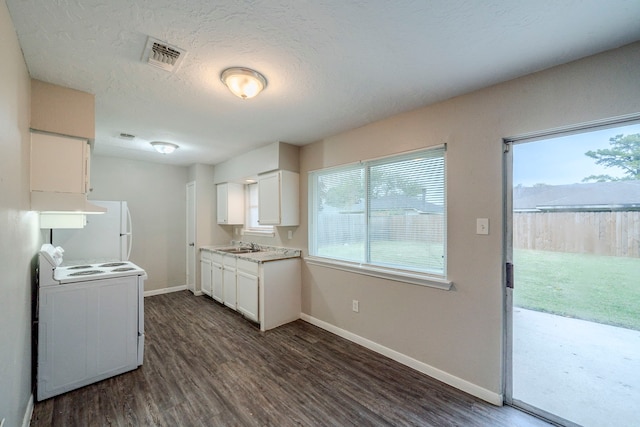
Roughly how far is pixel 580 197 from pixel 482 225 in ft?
2.01

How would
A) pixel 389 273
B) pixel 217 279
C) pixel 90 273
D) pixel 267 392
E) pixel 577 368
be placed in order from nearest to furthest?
Answer: 1. pixel 577 368
2. pixel 267 392
3. pixel 90 273
4. pixel 389 273
5. pixel 217 279

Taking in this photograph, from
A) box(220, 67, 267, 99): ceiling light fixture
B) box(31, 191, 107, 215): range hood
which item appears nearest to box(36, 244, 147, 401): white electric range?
box(31, 191, 107, 215): range hood

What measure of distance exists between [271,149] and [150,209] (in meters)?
2.85

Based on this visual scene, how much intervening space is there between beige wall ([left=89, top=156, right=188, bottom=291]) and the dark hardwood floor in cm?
223

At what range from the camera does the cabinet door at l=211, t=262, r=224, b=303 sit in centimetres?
427

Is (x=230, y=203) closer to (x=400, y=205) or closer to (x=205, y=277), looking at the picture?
(x=205, y=277)

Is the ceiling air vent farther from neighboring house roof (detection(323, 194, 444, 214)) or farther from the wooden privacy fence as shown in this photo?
the wooden privacy fence

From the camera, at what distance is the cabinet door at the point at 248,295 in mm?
3463

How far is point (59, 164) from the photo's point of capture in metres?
2.08

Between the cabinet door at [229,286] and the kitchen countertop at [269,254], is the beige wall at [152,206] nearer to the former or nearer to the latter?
the kitchen countertop at [269,254]

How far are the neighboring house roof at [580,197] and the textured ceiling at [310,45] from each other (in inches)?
33.6

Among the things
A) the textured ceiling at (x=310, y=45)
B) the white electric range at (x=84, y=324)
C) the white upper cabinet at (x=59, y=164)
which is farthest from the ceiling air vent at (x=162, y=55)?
the white electric range at (x=84, y=324)

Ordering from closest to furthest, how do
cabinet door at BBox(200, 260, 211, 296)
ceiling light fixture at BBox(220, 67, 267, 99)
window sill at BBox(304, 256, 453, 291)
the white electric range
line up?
ceiling light fixture at BBox(220, 67, 267, 99), the white electric range, window sill at BBox(304, 256, 453, 291), cabinet door at BBox(200, 260, 211, 296)

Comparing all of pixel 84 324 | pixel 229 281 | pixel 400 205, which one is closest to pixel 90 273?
pixel 84 324
